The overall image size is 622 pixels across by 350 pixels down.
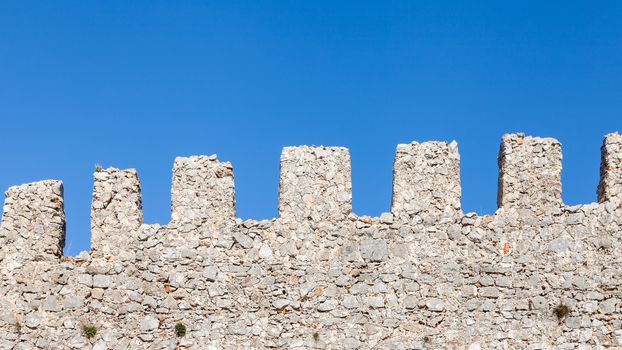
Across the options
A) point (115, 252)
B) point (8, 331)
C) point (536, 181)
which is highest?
point (536, 181)

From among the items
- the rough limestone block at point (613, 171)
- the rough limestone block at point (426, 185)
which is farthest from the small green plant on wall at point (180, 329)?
the rough limestone block at point (613, 171)

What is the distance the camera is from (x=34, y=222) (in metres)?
20.1

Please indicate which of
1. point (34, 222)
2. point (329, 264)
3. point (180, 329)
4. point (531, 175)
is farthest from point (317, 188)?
point (34, 222)

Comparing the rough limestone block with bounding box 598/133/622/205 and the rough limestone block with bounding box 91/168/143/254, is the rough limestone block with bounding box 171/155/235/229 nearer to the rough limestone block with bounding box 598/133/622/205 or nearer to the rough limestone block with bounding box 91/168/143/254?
the rough limestone block with bounding box 91/168/143/254

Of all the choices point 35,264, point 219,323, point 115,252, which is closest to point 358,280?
point 219,323

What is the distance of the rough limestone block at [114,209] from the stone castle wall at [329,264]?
0.9 inches

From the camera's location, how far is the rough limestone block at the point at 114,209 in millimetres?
19984

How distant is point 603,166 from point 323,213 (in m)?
4.30

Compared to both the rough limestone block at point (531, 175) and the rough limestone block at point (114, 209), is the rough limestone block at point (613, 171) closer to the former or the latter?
the rough limestone block at point (531, 175)

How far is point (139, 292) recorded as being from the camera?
19.8 metres

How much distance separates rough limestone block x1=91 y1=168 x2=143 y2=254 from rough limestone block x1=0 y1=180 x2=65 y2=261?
0.59 m

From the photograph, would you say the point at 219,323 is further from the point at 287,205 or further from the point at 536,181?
the point at 536,181

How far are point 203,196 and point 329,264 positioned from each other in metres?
2.19

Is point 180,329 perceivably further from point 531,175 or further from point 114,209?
point 531,175
